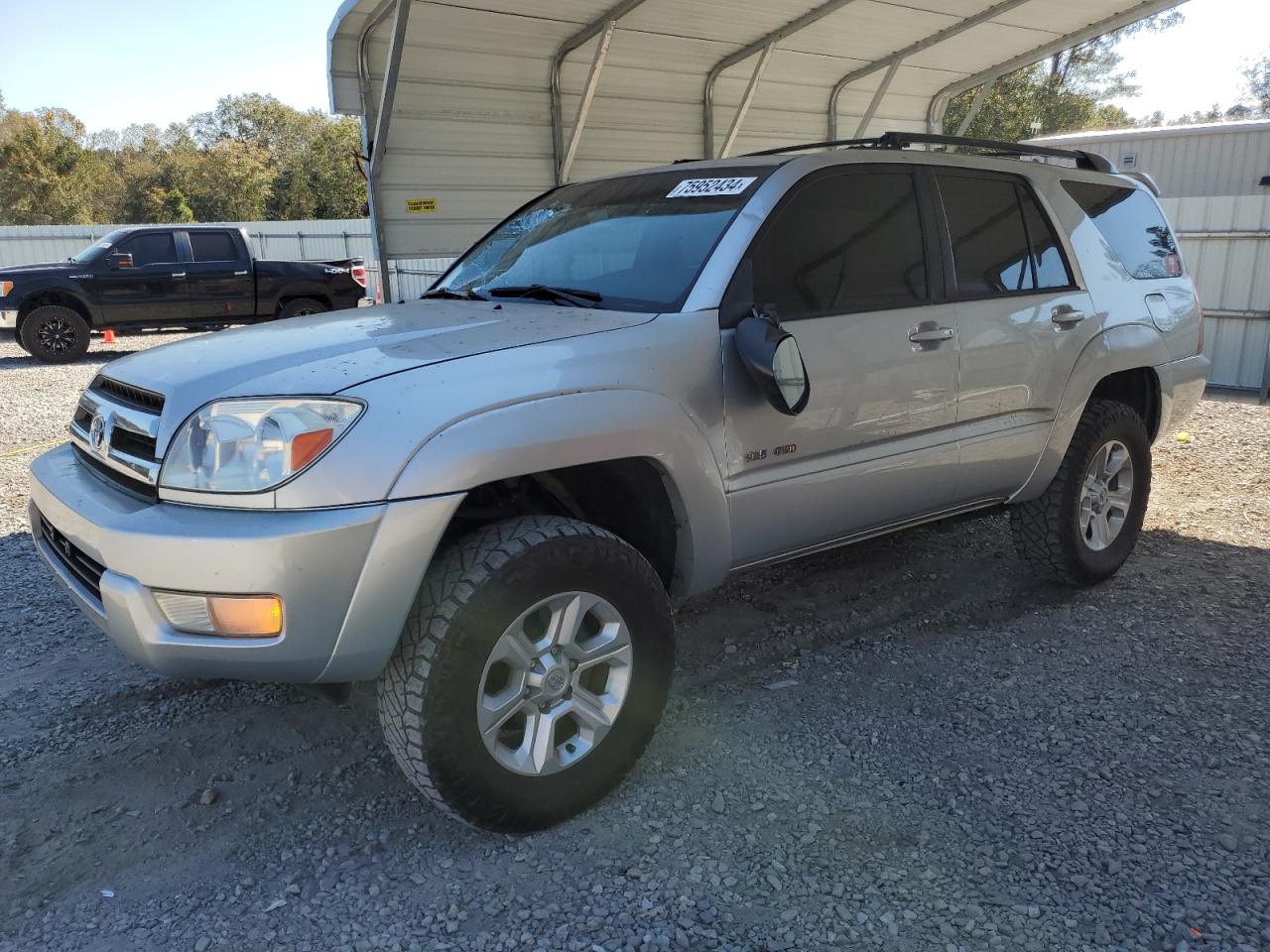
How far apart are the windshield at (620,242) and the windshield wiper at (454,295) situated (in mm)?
21

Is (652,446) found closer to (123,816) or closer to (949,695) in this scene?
(949,695)

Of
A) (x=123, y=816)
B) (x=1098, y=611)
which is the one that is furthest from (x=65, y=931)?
(x=1098, y=611)

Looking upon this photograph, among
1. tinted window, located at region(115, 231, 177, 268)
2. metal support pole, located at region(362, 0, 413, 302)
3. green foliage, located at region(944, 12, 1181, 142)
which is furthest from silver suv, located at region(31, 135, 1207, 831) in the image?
green foliage, located at region(944, 12, 1181, 142)

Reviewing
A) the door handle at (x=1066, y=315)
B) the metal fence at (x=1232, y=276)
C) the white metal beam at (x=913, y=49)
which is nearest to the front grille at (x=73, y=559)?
the door handle at (x=1066, y=315)

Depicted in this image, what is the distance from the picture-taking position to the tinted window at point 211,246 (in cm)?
1365

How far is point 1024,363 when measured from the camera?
382 cm

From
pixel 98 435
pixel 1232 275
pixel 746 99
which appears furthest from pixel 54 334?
pixel 1232 275

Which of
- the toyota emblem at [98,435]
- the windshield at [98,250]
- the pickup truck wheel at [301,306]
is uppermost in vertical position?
the windshield at [98,250]

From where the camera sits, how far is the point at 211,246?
13695 mm

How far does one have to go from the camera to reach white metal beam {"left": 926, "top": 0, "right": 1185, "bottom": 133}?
1052 cm

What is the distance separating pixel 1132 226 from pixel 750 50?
7578 millimetres

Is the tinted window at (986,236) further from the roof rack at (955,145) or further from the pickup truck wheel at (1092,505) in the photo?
the pickup truck wheel at (1092,505)

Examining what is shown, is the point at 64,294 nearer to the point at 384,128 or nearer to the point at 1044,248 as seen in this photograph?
the point at 384,128

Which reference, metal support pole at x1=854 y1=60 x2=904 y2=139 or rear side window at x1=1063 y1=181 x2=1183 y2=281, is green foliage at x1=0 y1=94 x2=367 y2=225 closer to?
metal support pole at x1=854 y1=60 x2=904 y2=139
